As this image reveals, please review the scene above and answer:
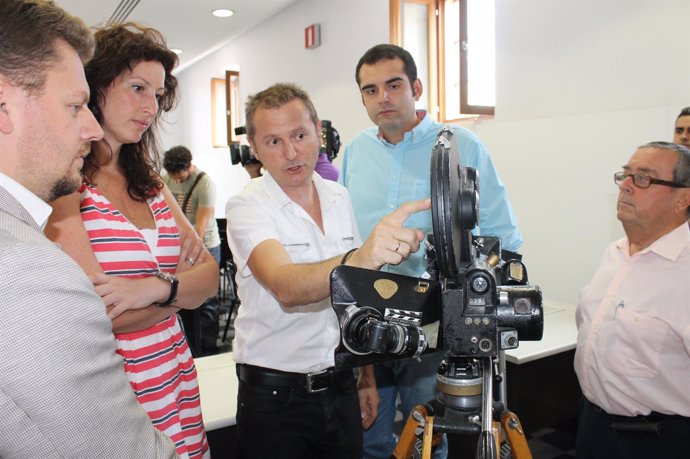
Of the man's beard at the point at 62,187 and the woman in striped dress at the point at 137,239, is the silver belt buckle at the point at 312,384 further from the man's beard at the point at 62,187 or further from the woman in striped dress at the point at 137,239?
the man's beard at the point at 62,187

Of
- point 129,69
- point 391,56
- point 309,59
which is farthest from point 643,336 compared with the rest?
point 309,59

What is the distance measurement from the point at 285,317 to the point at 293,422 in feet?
0.93

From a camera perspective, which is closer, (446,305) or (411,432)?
(446,305)

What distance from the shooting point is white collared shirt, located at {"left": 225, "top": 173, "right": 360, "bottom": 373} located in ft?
4.84

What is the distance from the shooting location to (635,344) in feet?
5.77

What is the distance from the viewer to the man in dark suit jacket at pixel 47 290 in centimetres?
60

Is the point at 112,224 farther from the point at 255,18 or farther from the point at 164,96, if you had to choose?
the point at 255,18

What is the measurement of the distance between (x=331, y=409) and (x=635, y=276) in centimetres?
113

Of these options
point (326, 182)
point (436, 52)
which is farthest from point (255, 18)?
point (326, 182)

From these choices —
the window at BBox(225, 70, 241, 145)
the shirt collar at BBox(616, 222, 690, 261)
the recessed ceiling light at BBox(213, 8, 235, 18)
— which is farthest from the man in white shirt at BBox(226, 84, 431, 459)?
the window at BBox(225, 70, 241, 145)

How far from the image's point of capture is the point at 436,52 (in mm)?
4840

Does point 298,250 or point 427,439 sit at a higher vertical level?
Answer: point 298,250

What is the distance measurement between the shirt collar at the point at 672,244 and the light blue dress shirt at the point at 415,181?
1.73 feet

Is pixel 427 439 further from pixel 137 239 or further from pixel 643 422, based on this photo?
pixel 643 422
